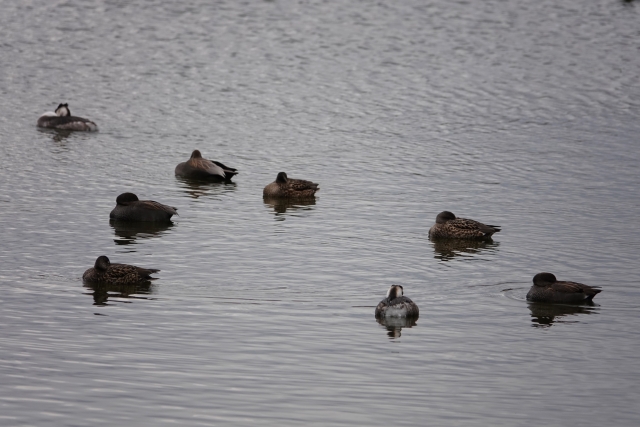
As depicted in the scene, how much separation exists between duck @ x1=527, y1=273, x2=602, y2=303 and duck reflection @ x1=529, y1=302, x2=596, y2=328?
85 mm

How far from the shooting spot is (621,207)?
23.7 metres

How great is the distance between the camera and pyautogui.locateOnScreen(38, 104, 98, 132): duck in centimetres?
3084

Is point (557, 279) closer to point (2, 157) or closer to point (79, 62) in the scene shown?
point (2, 157)

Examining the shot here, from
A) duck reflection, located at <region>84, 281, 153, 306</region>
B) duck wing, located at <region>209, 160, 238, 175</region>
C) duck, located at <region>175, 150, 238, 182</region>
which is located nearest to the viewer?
duck reflection, located at <region>84, 281, 153, 306</region>

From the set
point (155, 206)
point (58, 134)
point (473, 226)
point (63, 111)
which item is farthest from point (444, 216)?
point (63, 111)

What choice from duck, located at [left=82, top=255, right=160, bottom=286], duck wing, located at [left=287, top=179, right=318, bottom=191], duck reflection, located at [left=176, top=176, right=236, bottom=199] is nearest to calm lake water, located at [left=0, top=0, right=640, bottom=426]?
duck reflection, located at [left=176, top=176, right=236, bottom=199]

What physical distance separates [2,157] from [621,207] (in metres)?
13.8

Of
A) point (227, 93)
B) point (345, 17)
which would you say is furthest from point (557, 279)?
point (345, 17)

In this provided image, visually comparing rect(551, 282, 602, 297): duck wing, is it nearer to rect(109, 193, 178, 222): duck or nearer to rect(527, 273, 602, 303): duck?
rect(527, 273, 602, 303): duck

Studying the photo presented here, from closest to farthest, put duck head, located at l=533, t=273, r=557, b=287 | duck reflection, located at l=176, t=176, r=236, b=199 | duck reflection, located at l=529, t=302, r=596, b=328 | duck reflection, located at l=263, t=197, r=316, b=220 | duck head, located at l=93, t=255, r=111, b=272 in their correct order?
1. duck reflection, located at l=529, t=302, r=596, b=328
2. duck head, located at l=533, t=273, r=557, b=287
3. duck head, located at l=93, t=255, r=111, b=272
4. duck reflection, located at l=263, t=197, r=316, b=220
5. duck reflection, located at l=176, t=176, r=236, b=199

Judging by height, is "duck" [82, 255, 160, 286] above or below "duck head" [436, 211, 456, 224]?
below

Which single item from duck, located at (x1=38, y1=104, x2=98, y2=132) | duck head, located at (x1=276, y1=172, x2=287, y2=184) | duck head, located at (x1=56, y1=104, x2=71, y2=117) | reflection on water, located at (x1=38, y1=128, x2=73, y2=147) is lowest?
duck head, located at (x1=276, y1=172, x2=287, y2=184)

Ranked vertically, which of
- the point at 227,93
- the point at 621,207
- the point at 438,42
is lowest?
the point at 621,207

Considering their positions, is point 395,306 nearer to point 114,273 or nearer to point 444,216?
point 114,273
